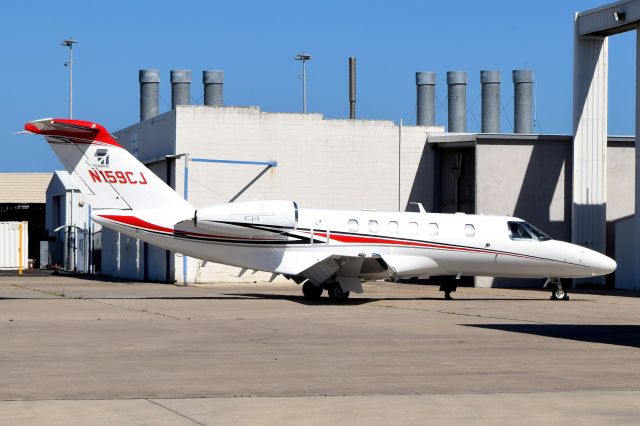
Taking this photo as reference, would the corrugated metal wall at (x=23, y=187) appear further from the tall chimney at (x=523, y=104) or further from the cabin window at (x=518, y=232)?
the cabin window at (x=518, y=232)

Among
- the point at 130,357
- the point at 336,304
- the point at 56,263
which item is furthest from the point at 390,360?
the point at 56,263

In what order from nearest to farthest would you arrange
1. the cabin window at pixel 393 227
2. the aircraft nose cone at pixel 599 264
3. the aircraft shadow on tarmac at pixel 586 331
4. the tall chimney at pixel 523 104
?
the aircraft shadow on tarmac at pixel 586 331 → the cabin window at pixel 393 227 → the aircraft nose cone at pixel 599 264 → the tall chimney at pixel 523 104

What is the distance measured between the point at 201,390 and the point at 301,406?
4.99 ft

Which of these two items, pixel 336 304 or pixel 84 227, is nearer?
pixel 336 304

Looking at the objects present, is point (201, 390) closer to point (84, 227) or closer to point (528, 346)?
point (528, 346)

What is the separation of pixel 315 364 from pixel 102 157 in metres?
14.8

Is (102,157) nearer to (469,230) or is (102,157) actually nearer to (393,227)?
(393,227)

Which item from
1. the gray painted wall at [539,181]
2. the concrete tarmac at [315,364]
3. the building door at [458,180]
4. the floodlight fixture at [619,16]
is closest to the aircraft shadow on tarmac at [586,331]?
the concrete tarmac at [315,364]

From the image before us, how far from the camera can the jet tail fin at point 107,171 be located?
89.5 ft

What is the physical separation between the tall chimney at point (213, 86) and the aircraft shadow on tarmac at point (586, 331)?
3509 centimetres

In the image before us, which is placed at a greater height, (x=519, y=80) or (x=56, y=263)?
(x=519, y=80)

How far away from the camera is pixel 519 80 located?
59562 mm

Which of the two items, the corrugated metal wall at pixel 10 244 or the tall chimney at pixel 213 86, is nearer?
the tall chimney at pixel 213 86

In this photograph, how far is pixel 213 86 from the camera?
54406mm
